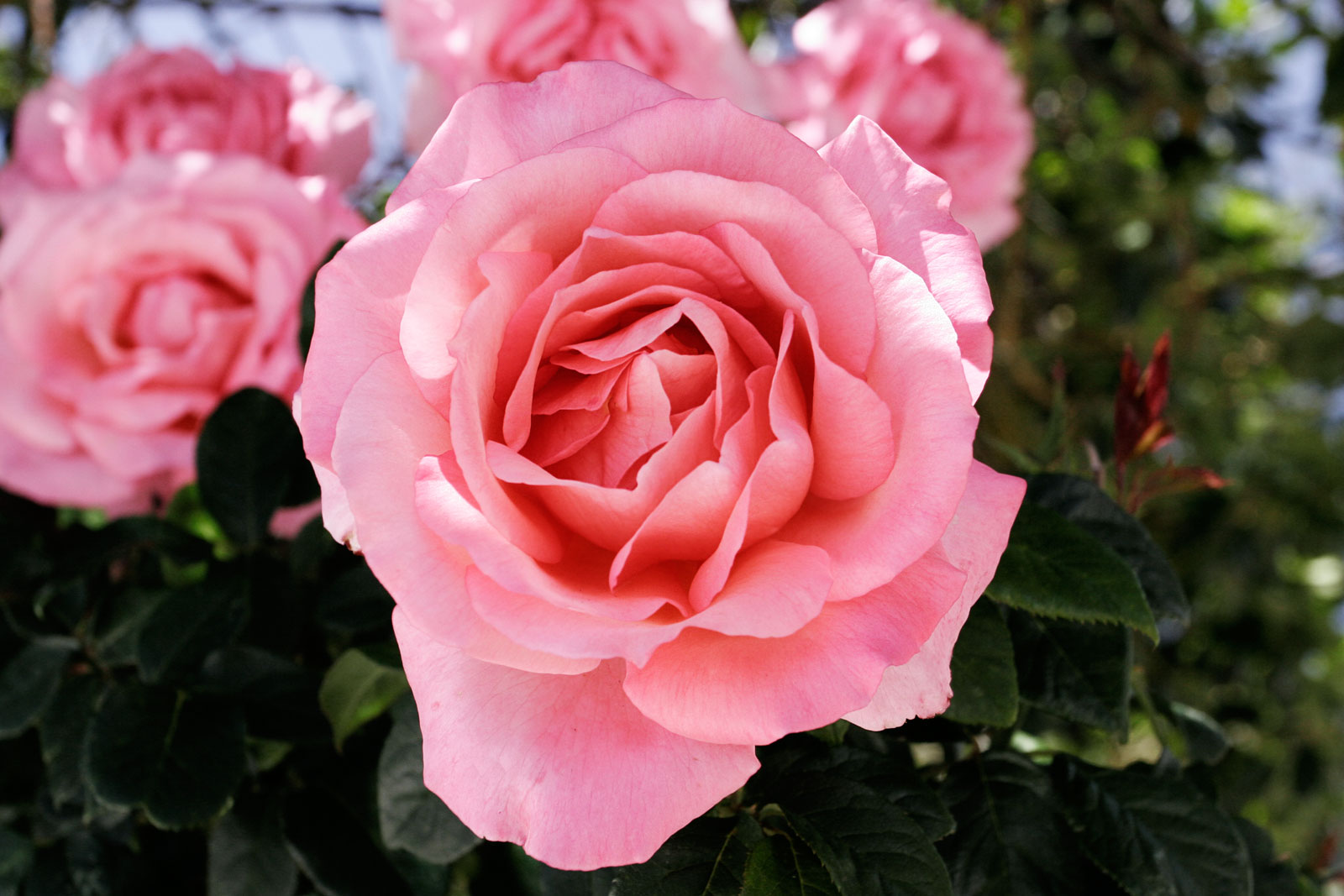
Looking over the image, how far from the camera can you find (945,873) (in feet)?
1.01

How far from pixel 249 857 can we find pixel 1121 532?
410mm

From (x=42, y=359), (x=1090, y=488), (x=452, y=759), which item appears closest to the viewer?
(x=452, y=759)

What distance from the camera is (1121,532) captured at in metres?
0.38

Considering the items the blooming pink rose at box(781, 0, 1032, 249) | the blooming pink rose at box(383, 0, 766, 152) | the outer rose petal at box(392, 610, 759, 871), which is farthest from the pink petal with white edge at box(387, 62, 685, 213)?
the blooming pink rose at box(781, 0, 1032, 249)

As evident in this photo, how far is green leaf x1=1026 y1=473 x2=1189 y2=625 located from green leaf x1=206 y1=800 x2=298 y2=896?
1.22 feet

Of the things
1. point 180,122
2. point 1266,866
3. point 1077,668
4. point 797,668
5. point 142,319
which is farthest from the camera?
point 180,122

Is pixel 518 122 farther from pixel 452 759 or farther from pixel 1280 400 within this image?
pixel 1280 400

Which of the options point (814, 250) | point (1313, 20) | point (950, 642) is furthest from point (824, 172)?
point (1313, 20)

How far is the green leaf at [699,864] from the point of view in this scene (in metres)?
0.31

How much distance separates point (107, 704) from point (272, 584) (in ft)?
0.29

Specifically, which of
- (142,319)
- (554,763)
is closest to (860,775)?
(554,763)

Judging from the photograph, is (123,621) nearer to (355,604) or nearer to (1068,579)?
(355,604)

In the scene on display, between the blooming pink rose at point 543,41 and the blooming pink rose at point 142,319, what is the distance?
142 mm

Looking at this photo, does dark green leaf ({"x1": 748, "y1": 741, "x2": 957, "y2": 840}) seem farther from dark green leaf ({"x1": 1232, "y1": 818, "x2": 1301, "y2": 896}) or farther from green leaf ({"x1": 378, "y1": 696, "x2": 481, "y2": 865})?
dark green leaf ({"x1": 1232, "y1": 818, "x2": 1301, "y2": 896})
